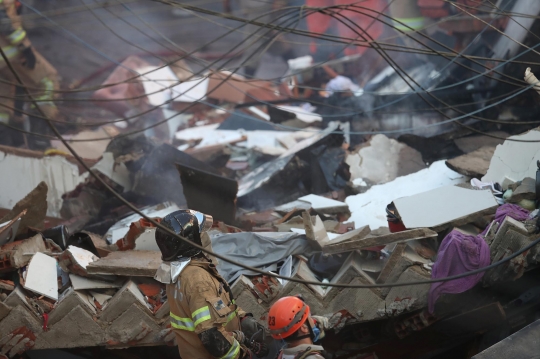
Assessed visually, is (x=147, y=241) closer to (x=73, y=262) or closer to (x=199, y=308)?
(x=73, y=262)

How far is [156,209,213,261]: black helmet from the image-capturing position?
11.2 feet

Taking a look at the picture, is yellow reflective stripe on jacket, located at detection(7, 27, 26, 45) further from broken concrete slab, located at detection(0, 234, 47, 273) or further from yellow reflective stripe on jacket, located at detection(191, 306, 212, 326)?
yellow reflective stripe on jacket, located at detection(191, 306, 212, 326)

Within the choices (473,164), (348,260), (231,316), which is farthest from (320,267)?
(473,164)

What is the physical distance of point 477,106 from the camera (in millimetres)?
9516

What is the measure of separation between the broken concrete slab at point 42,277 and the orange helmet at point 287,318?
8.27 ft

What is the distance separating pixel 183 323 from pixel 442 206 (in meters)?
3.00

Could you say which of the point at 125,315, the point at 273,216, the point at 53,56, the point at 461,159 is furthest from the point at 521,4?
the point at 53,56

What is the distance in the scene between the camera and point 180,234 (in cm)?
345

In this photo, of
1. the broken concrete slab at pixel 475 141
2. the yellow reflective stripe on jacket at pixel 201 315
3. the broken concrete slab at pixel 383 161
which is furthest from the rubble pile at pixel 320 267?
the broken concrete slab at pixel 475 141

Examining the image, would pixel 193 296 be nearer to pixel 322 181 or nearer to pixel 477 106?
pixel 322 181

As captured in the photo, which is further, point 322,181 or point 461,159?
point 322,181

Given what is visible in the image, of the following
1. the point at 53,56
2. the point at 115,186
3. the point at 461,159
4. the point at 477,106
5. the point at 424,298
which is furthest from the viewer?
the point at 53,56

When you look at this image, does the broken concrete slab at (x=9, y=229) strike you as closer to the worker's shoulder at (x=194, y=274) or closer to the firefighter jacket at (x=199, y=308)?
the firefighter jacket at (x=199, y=308)

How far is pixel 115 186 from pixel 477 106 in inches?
249
